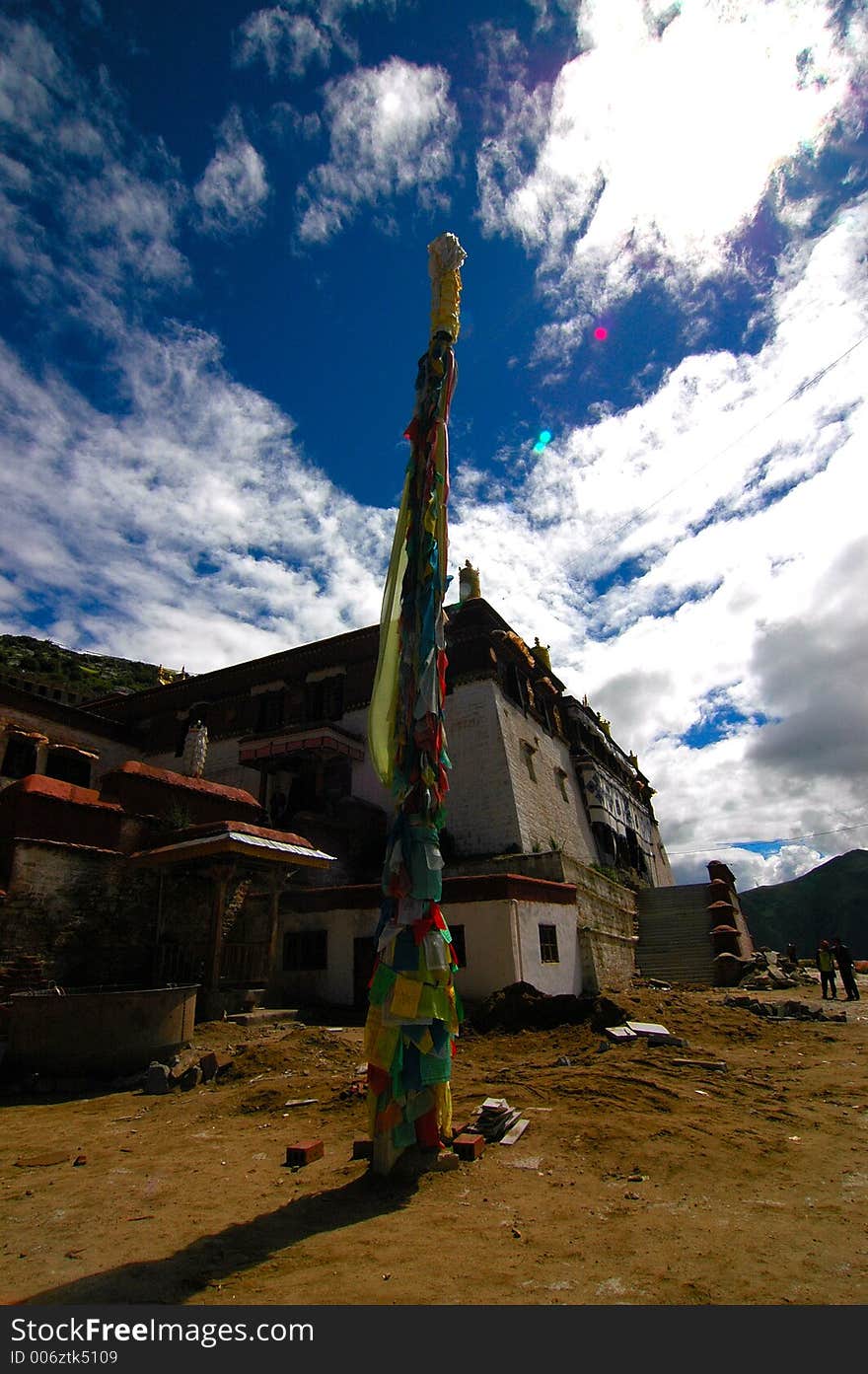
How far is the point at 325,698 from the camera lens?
2594 centimetres

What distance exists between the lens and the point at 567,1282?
3.39m

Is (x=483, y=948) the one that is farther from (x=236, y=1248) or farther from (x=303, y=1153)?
(x=236, y=1248)

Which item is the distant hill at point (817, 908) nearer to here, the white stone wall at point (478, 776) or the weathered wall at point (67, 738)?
the white stone wall at point (478, 776)

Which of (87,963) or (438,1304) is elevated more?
(87,963)

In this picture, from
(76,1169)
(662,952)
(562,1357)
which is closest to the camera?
(562,1357)

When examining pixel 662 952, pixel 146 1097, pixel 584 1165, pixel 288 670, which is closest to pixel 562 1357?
pixel 584 1165

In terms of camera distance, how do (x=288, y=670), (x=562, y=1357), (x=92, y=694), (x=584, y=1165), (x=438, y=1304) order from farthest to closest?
(x=92, y=694) → (x=288, y=670) → (x=584, y=1165) → (x=438, y=1304) → (x=562, y=1357)

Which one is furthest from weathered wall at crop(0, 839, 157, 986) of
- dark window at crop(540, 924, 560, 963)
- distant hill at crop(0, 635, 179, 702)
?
distant hill at crop(0, 635, 179, 702)

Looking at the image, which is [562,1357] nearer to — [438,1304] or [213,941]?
[438,1304]

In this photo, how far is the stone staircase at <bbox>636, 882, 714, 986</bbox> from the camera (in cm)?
2033

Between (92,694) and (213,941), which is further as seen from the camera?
(92,694)

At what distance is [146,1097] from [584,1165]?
20.2ft

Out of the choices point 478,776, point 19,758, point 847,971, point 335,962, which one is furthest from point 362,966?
point 19,758

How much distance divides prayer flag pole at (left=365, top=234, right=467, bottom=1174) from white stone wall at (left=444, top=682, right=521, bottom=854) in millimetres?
13980
